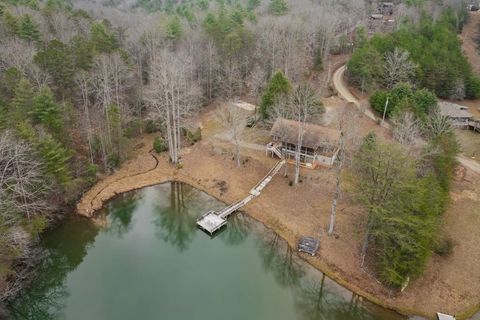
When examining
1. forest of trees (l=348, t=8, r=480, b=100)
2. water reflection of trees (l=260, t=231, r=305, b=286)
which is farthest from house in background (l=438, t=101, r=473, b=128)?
water reflection of trees (l=260, t=231, r=305, b=286)

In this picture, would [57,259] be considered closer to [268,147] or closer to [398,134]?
[268,147]

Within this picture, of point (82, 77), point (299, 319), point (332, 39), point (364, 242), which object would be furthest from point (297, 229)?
point (332, 39)

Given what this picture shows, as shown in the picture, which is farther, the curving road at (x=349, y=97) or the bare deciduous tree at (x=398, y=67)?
the bare deciduous tree at (x=398, y=67)

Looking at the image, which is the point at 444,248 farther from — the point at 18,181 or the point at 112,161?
the point at 18,181

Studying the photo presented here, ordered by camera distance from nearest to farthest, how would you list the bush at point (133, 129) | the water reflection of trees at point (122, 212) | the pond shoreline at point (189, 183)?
the pond shoreline at point (189, 183) → the water reflection of trees at point (122, 212) → the bush at point (133, 129)

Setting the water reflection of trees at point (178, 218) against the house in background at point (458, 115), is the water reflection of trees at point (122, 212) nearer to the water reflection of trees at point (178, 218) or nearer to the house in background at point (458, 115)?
the water reflection of trees at point (178, 218)

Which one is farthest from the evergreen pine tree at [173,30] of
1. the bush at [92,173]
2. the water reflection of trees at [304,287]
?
the water reflection of trees at [304,287]
